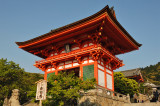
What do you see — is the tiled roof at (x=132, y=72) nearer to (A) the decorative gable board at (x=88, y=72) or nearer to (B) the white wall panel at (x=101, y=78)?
(B) the white wall panel at (x=101, y=78)

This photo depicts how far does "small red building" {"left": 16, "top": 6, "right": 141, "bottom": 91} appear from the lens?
734 inches

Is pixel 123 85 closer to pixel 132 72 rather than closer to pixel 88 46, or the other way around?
pixel 88 46

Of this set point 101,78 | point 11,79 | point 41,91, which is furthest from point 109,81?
point 11,79

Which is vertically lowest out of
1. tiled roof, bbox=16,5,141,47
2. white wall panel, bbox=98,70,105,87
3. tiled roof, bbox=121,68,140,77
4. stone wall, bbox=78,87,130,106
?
stone wall, bbox=78,87,130,106

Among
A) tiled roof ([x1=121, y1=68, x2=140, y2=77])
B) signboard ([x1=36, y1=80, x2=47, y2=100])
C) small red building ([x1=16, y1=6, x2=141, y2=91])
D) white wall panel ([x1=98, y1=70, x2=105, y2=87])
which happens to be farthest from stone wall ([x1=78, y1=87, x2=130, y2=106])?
tiled roof ([x1=121, y1=68, x2=140, y2=77])

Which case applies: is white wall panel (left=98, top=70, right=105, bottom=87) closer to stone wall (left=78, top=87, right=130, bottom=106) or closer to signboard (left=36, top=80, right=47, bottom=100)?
stone wall (left=78, top=87, right=130, bottom=106)

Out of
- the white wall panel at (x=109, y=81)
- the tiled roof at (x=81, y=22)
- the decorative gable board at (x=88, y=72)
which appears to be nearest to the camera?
the tiled roof at (x=81, y=22)

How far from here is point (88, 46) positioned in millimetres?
20703

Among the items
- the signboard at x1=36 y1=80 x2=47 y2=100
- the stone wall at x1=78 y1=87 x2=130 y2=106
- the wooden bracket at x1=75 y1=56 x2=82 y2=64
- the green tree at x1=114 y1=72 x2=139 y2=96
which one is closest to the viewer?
the signboard at x1=36 y1=80 x2=47 y2=100

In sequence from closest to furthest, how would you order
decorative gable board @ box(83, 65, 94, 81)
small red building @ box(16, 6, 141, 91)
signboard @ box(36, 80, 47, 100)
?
signboard @ box(36, 80, 47, 100) → small red building @ box(16, 6, 141, 91) → decorative gable board @ box(83, 65, 94, 81)

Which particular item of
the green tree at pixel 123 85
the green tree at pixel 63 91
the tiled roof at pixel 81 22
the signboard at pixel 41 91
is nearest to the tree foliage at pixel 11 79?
the tiled roof at pixel 81 22

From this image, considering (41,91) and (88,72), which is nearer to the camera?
(41,91)

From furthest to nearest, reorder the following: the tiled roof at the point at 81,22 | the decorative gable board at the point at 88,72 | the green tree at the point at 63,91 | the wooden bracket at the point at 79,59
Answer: the wooden bracket at the point at 79,59, the decorative gable board at the point at 88,72, the tiled roof at the point at 81,22, the green tree at the point at 63,91

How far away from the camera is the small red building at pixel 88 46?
1864 centimetres
